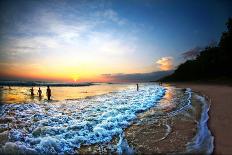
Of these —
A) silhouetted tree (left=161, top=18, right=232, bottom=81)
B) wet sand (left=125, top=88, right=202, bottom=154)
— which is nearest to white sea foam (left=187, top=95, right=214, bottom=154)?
wet sand (left=125, top=88, right=202, bottom=154)

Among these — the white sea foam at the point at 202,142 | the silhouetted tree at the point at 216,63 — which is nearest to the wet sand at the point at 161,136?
the white sea foam at the point at 202,142

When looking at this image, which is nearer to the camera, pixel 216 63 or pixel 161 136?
pixel 161 136

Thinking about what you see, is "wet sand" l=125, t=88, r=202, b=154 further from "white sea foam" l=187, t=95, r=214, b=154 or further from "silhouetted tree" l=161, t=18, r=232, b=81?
"silhouetted tree" l=161, t=18, r=232, b=81

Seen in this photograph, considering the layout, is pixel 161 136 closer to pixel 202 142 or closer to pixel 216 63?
pixel 202 142

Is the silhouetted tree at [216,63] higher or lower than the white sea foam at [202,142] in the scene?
higher

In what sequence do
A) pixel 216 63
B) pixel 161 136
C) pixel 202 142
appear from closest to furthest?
pixel 202 142 → pixel 161 136 → pixel 216 63

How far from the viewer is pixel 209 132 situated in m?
8.43

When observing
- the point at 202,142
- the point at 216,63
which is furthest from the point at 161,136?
the point at 216,63

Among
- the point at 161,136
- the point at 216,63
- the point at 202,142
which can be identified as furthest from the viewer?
the point at 216,63

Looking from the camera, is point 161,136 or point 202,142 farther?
point 161,136

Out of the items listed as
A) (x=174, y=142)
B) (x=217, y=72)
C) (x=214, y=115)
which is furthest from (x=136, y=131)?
(x=217, y=72)

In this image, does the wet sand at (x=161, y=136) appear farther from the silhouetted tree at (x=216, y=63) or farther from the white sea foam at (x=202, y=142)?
the silhouetted tree at (x=216, y=63)

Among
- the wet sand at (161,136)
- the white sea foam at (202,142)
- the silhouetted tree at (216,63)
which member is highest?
the silhouetted tree at (216,63)

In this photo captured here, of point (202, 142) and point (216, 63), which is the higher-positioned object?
point (216, 63)
